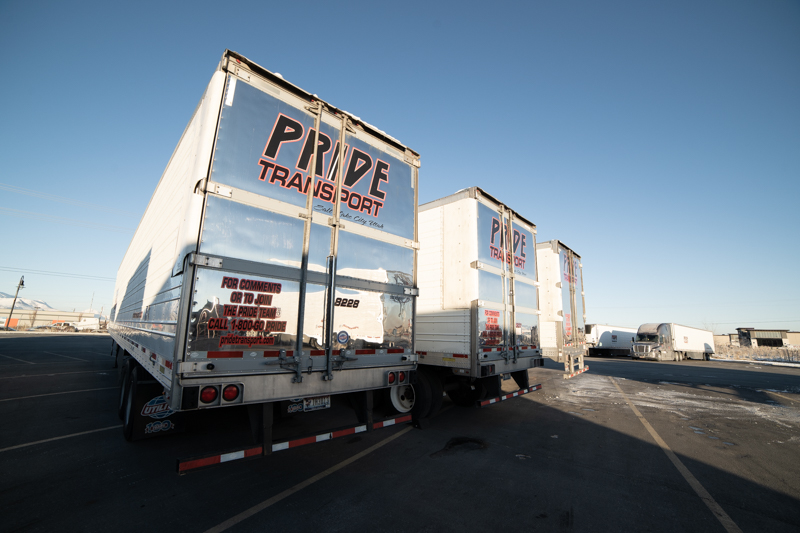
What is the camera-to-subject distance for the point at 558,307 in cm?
1136

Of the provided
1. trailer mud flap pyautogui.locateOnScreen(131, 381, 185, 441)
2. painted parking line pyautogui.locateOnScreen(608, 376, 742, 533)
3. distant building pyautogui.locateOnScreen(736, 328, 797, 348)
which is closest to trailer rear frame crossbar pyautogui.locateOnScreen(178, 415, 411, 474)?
trailer mud flap pyautogui.locateOnScreen(131, 381, 185, 441)

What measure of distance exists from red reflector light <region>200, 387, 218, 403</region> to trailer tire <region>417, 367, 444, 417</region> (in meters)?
4.44

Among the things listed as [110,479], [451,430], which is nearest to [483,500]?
[451,430]

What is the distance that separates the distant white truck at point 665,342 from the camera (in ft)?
107

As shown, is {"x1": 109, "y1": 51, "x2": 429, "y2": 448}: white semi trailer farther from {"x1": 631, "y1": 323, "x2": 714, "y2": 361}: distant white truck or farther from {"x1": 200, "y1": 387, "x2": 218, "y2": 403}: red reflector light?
{"x1": 631, "y1": 323, "x2": 714, "y2": 361}: distant white truck

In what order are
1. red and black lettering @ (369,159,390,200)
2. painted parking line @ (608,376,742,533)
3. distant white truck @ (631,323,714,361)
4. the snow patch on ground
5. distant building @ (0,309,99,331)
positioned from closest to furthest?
painted parking line @ (608,376,742,533) < red and black lettering @ (369,159,390,200) < the snow patch on ground < distant white truck @ (631,323,714,361) < distant building @ (0,309,99,331)

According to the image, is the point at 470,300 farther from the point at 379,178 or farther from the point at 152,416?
the point at 152,416

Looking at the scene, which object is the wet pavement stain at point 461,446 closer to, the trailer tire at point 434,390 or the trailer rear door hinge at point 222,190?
the trailer tire at point 434,390

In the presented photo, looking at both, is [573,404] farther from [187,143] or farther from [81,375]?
[81,375]

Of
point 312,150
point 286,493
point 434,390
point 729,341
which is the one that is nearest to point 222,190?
point 312,150

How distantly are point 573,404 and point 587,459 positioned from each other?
4.83m

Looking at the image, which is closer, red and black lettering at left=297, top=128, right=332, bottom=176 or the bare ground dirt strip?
the bare ground dirt strip

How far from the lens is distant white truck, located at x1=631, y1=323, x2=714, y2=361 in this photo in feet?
107

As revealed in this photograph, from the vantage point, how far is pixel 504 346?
7375 millimetres
